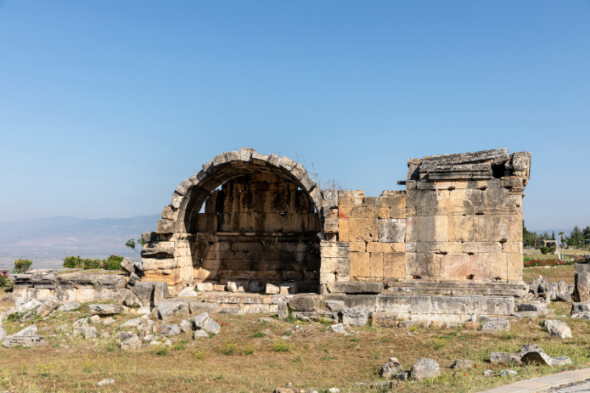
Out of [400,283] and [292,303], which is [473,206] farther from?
[292,303]

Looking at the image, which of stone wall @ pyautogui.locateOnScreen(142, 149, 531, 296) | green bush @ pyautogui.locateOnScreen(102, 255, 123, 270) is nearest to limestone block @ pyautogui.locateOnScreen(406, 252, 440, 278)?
stone wall @ pyautogui.locateOnScreen(142, 149, 531, 296)

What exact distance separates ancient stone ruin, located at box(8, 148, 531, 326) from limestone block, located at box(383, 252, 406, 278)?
1.0 inches

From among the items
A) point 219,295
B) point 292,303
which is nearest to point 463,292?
point 292,303

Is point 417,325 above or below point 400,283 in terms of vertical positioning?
below

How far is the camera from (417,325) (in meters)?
11.0

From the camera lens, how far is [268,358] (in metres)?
9.12

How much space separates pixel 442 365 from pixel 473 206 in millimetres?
5586

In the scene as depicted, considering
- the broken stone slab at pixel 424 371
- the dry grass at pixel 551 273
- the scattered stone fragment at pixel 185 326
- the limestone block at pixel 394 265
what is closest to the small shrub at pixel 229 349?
the scattered stone fragment at pixel 185 326

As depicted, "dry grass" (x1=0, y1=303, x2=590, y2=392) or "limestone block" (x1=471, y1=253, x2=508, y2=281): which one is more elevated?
"limestone block" (x1=471, y1=253, x2=508, y2=281)

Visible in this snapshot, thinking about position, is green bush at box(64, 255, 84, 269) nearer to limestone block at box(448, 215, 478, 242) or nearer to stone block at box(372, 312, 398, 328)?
stone block at box(372, 312, 398, 328)

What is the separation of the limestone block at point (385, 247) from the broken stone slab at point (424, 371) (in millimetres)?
5706

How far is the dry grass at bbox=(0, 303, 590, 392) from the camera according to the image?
734 centimetres

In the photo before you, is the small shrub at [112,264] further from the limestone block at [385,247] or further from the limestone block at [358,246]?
the limestone block at [385,247]

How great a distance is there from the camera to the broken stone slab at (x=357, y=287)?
40.1ft
